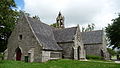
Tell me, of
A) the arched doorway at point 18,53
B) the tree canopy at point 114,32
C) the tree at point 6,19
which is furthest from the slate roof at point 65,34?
the tree canopy at point 114,32

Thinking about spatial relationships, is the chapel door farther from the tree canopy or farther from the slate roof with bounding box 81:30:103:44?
the tree canopy

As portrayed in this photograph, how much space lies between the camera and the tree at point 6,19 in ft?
75.1

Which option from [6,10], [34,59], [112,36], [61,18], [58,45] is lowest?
[34,59]

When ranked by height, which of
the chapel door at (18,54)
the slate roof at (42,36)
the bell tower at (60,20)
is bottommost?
the chapel door at (18,54)

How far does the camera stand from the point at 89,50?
46094 mm

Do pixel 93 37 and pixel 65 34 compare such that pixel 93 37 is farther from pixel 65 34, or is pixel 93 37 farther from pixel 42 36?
pixel 42 36

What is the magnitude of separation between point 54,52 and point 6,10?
11.7 meters

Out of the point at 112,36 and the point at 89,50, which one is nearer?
the point at 112,36

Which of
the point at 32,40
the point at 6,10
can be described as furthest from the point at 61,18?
the point at 6,10

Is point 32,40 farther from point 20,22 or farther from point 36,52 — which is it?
point 20,22

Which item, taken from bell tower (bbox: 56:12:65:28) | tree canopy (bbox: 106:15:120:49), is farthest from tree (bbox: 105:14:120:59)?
bell tower (bbox: 56:12:65:28)

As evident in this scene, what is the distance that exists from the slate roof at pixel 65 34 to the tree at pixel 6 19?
35.2 ft

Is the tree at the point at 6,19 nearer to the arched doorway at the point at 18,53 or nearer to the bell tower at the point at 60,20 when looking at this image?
the arched doorway at the point at 18,53

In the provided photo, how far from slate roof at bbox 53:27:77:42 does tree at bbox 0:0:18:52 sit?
10.7 m
